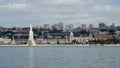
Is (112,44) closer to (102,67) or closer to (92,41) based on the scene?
(92,41)

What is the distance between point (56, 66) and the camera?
35906 mm

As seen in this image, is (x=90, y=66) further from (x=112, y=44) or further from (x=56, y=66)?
(x=112, y=44)

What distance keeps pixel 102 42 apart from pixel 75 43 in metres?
14.1

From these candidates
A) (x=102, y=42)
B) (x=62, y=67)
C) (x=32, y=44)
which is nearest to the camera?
(x=62, y=67)

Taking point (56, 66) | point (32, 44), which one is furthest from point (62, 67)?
point (32, 44)

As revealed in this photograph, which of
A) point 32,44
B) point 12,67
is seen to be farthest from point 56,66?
point 32,44

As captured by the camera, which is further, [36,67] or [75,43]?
[75,43]

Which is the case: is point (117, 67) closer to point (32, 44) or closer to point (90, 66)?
point (90, 66)

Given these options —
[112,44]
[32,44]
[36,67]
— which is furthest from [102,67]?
[112,44]

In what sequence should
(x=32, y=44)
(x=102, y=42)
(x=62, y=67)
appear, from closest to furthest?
1. (x=62, y=67)
2. (x=32, y=44)
3. (x=102, y=42)

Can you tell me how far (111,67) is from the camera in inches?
1382

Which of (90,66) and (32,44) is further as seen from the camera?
(32,44)

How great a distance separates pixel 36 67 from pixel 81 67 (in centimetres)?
368

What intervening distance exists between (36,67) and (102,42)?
153 metres
